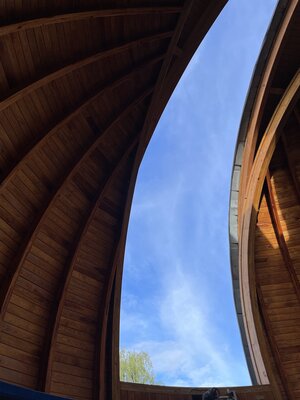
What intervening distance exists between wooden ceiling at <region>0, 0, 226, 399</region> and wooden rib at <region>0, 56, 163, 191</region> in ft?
0.09

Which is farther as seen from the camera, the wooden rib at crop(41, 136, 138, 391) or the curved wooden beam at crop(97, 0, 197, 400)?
→ the curved wooden beam at crop(97, 0, 197, 400)

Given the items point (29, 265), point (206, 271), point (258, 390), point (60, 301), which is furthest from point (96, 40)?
point (206, 271)

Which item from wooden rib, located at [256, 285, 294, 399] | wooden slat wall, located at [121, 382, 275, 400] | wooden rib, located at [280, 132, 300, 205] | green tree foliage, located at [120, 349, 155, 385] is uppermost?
wooden rib, located at [280, 132, 300, 205]

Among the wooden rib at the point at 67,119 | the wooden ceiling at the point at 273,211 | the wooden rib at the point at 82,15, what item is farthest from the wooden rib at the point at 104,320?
the wooden rib at the point at 82,15

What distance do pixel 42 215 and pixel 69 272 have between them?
5.63 ft

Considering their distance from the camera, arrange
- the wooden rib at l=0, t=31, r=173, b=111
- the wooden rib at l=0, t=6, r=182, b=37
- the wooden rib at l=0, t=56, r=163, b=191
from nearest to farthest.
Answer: the wooden rib at l=0, t=6, r=182, b=37 < the wooden rib at l=0, t=31, r=173, b=111 < the wooden rib at l=0, t=56, r=163, b=191

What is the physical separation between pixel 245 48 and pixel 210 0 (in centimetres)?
874

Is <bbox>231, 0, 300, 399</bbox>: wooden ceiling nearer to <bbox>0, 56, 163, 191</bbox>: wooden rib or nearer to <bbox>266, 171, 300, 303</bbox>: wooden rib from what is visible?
<bbox>266, 171, 300, 303</bbox>: wooden rib

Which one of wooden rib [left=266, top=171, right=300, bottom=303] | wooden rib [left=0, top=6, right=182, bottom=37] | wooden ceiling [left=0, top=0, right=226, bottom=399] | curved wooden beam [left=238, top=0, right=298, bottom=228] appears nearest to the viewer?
wooden rib [left=0, top=6, right=182, bottom=37]

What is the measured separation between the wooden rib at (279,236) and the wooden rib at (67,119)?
19.0 feet

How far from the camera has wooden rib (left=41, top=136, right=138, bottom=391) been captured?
28.0 feet

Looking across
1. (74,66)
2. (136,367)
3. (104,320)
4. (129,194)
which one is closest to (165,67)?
(74,66)

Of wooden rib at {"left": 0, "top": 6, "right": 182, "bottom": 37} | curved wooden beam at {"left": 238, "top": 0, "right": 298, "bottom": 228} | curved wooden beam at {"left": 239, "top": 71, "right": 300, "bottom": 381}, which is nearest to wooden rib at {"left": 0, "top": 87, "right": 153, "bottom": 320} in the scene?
wooden rib at {"left": 0, "top": 6, "right": 182, "bottom": 37}

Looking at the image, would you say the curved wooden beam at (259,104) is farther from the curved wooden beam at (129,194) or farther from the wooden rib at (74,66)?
the wooden rib at (74,66)
